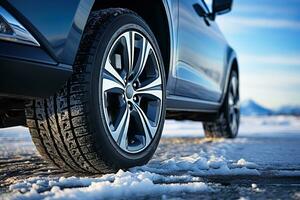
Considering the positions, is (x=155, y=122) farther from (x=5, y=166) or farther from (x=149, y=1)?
(x=5, y=166)

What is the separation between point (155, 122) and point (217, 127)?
8.96ft

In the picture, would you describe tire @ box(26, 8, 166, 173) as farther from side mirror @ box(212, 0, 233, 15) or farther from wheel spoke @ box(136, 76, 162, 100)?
side mirror @ box(212, 0, 233, 15)

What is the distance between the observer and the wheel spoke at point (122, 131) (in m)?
2.02

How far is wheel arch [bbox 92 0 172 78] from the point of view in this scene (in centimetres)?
256

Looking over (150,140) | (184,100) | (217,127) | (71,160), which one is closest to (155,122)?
(150,140)

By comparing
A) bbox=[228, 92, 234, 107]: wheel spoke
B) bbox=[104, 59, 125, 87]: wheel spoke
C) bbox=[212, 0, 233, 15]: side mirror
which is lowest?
bbox=[228, 92, 234, 107]: wheel spoke

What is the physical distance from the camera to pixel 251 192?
1.50 m

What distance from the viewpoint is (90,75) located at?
1869 mm

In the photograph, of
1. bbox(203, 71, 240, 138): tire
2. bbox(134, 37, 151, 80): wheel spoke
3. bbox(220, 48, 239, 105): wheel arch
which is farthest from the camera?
bbox(203, 71, 240, 138): tire

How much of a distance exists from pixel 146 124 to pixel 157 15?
75cm

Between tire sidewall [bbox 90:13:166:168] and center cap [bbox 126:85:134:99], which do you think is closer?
tire sidewall [bbox 90:13:166:168]

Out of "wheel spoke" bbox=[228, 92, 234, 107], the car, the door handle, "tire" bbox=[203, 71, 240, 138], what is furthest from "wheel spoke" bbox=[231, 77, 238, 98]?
the car

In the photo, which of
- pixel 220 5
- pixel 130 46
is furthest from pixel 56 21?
pixel 220 5

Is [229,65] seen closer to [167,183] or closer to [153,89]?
[153,89]
